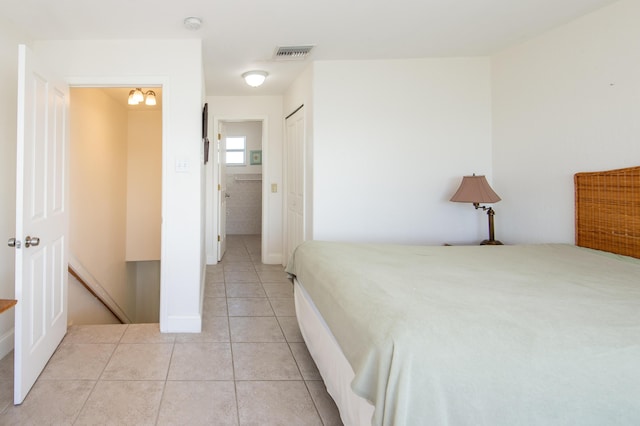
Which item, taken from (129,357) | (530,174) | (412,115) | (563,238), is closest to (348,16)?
(412,115)

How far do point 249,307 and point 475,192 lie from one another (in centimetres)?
221

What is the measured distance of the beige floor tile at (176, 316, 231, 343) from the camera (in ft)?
9.33

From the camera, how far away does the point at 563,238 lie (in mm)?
2928

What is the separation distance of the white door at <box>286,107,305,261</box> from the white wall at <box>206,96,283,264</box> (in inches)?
12.5

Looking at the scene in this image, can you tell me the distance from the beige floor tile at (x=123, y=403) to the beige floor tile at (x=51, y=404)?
0.05 m

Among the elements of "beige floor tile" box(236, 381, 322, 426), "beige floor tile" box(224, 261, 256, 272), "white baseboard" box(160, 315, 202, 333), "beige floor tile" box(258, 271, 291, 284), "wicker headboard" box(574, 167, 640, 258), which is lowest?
"beige floor tile" box(236, 381, 322, 426)

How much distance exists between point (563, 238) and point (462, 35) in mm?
1728

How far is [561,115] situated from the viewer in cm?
289

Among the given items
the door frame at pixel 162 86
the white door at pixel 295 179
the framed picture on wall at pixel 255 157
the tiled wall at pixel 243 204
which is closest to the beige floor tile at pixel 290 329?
the door frame at pixel 162 86

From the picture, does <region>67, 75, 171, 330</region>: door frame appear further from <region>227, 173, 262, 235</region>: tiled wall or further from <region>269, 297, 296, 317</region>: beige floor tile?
<region>227, 173, 262, 235</region>: tiled wall

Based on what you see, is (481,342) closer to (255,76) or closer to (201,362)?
(201,362)

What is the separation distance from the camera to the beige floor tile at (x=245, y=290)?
3.95 metres

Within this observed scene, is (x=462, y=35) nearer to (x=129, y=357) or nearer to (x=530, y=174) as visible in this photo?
(x=530, y=174)

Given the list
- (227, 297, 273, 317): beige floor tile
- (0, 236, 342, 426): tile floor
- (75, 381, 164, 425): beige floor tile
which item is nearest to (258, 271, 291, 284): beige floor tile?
(227, 297, 273, 317): beige floor tile
